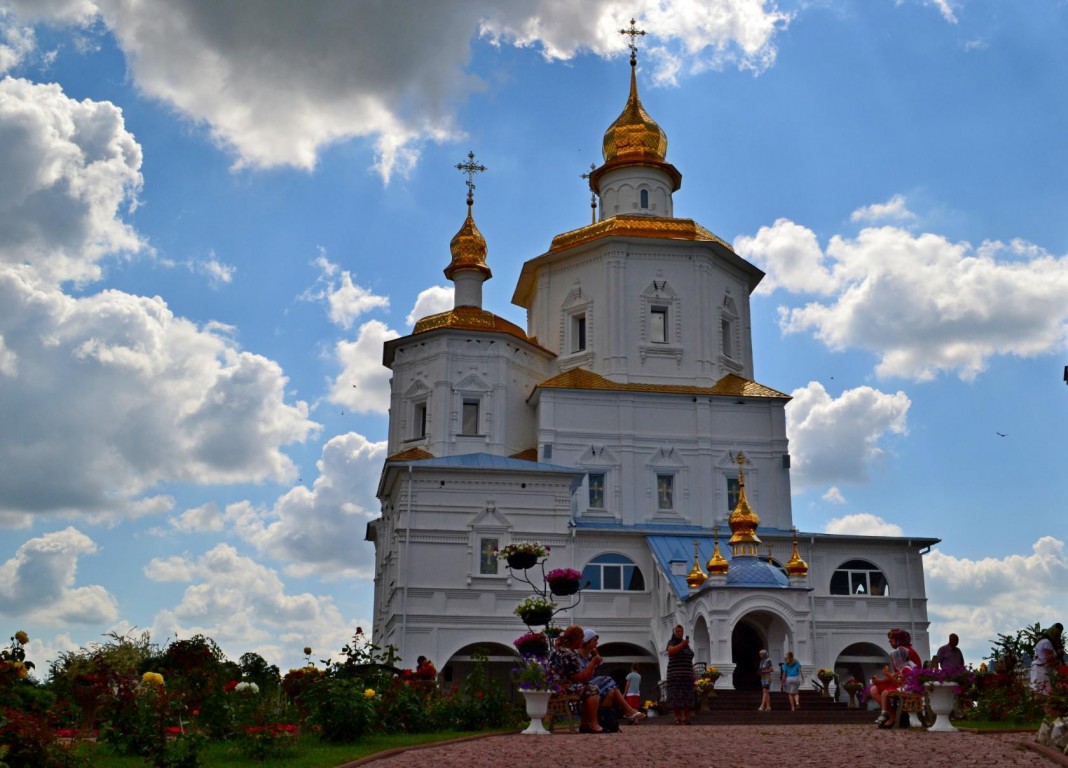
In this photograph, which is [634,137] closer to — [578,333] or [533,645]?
[578,333]

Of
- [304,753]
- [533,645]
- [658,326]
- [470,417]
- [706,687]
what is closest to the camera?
[304,753]

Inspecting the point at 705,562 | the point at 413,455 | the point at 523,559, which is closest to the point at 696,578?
the point at 705,562

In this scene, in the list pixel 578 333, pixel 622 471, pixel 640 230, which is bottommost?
pixel 622 471

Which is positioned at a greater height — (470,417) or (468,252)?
(468,252)

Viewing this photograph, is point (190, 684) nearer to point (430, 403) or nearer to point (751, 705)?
point (751, 705)

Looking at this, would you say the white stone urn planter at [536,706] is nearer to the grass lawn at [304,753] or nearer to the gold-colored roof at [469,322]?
the grass lawn at [304,753]

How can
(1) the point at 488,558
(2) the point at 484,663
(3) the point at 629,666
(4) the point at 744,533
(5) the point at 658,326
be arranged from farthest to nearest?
1. (5) the point at 658,326
2. (3) the point at 629,666
3. (1) the point at 488,558
4. (2) the point at 484,663
5. (4) the point at 744,533

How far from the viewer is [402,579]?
28031 mm

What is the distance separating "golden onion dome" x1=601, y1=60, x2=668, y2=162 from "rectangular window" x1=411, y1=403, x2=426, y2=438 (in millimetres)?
10432

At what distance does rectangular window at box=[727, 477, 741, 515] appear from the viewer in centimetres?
3180

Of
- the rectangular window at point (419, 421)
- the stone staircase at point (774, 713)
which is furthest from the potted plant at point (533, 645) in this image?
the rectangular window at point (419, 421)

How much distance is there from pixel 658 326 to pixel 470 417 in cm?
618

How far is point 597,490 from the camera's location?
Result: 31.2 m

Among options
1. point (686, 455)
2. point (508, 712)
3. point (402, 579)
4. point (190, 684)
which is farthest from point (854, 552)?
point (190, 684)
